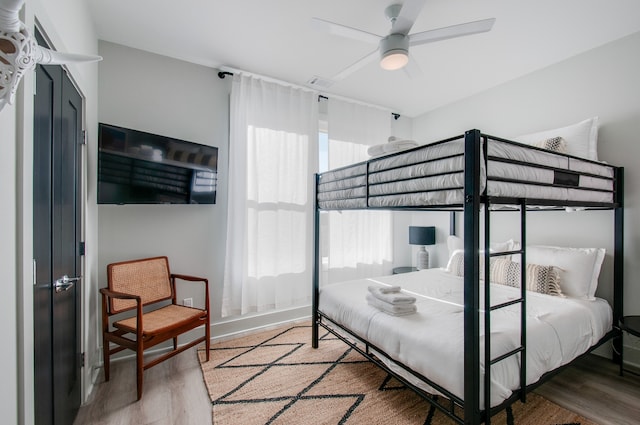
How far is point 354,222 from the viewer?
146 inches

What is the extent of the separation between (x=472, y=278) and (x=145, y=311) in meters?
2.70

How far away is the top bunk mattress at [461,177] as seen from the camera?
4.93 feet

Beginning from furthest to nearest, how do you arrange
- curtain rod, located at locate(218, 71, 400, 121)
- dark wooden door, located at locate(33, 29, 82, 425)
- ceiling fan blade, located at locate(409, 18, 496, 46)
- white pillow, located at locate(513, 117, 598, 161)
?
curtain rod, located at locate(218, 71, 400, 121) → white pillow, located at locate(513, 117, 598, 161) → ceiling fan blade, located at locate(409, 18, 496, 46) → dark wooden door, located at locate(33, 29, 82, 425)

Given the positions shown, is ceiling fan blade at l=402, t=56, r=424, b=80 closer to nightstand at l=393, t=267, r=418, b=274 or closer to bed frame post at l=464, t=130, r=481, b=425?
bed frame post at l=464, t=130, r=481, b=425

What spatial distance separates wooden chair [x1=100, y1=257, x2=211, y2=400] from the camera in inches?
81.0

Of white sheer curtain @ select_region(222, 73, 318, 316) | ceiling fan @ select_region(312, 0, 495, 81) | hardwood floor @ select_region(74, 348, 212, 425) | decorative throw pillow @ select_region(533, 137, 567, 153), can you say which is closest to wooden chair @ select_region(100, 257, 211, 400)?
hardwood floor @ select_region(74, 348, 212, 425)

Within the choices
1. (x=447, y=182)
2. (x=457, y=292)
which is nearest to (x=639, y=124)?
(x=457, y=292)

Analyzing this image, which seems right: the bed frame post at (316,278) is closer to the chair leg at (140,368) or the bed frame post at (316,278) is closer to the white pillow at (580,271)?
the chair leg at (140,368)

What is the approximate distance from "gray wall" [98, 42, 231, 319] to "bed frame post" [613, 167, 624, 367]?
3.62 metres

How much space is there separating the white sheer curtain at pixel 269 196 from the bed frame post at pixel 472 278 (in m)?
2.14

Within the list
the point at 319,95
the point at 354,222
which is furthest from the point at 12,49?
the point at 354,222

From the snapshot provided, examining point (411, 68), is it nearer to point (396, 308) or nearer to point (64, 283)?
point (396, 308)

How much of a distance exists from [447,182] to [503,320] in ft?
3.40

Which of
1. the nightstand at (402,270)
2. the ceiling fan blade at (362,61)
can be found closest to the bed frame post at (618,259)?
the nightstand at (402,270)
